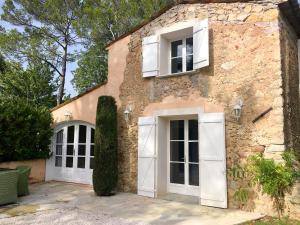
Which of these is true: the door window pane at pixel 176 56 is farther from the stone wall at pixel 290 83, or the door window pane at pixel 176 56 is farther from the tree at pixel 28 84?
the tree at pixel 28 84

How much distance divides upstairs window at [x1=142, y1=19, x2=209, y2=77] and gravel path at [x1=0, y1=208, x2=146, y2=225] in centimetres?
389

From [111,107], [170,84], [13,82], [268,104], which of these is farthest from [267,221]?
[13,82]

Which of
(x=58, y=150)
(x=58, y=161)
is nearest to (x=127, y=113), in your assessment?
(x=58, y=150)

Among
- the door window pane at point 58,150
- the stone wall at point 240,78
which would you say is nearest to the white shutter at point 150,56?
the stone wall at point 240,78

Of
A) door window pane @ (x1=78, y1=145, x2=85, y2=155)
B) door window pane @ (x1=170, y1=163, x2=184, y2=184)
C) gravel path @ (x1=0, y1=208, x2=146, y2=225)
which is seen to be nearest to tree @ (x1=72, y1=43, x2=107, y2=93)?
door window pane @ (x1=78, y1=145, x2=85, y2=155)

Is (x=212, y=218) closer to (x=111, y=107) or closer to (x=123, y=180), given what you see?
(x=123, y=180)

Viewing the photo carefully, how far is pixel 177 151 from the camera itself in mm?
7441

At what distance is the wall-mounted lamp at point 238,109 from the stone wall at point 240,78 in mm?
91

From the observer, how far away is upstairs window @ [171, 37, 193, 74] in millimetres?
7445

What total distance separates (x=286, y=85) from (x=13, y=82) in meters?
13.7

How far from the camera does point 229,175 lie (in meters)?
6.16

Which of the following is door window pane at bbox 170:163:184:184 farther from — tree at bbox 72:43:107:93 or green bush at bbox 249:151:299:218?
tree at bbox 72:43:107:93

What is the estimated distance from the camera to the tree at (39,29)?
1617cm

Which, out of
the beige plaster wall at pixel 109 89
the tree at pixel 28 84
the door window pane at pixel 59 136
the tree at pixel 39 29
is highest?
the tree at pixel 39 29
